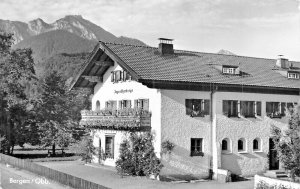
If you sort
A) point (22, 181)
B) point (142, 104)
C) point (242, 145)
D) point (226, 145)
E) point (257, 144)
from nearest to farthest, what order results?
point (22, 181)
point (142, 104)
point (226, 145)
point (242, 145)
point (257, 144)

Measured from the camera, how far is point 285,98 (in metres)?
32.9

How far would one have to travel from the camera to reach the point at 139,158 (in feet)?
93.5

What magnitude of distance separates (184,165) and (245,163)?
4853 millimetres

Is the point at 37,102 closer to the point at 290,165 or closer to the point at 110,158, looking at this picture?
the point at 110,158

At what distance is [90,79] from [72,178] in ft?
44.3

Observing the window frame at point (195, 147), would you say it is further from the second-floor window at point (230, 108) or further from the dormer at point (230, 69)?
the dormer at point (230, 69)

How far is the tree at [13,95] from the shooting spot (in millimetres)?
43750

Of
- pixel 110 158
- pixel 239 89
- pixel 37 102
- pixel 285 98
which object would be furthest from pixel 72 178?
pixel 37 102

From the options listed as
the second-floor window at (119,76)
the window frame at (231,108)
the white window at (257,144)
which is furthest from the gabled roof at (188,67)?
the white window at (257,144)

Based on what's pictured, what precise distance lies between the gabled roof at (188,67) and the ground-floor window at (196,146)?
382 centimetres

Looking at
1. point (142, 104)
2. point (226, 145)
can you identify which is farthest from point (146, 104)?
point (226, 145)

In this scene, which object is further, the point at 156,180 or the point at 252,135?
the point at 252,135

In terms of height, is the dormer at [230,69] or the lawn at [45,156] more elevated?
the dormer at [230,69]

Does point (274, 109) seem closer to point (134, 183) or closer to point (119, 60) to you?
point (119, 60)
